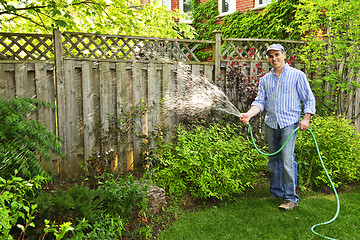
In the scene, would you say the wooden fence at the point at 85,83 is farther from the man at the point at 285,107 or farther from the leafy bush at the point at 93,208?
the man at the point at 285,107

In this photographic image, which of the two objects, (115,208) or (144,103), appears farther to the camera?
(144,103)

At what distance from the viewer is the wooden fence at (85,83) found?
4418 millimetres

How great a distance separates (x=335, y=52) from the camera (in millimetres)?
5664

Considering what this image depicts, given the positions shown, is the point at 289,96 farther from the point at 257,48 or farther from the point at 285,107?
the point at 257,48

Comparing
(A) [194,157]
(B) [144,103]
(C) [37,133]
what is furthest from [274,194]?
(C) [37,133]

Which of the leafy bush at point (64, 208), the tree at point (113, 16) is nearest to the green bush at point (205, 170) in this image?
the leafy bush at point (64, 208)

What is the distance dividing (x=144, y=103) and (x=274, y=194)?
243 centimetres

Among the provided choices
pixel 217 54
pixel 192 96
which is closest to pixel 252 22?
pixel 217 54

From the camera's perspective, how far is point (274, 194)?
4277 millimetres

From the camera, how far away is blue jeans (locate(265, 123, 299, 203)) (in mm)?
3855

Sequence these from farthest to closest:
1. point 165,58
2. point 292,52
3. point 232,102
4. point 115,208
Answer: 1. point 292,52
2. point 232,102
3. point 165,58
4. point 115,208

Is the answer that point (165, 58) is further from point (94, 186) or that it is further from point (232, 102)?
point (94, 186)

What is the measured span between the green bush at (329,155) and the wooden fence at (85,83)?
7.41 ft

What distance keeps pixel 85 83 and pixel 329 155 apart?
394 centimetres
